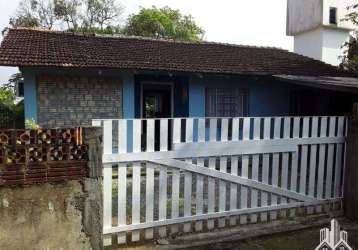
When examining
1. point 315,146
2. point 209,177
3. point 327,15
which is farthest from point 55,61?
point 327,15

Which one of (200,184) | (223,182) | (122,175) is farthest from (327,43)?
(122,175)

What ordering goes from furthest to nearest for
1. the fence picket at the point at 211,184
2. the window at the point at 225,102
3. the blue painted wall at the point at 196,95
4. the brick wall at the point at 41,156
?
the window at the point at 225,102 → the blue painted wall at the point at 196,95 → the fence picket at the point at 211,184 → the brick wall at the point at 41,156

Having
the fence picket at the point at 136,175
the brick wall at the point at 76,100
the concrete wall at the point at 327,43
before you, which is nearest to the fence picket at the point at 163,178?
the fence picket at the point at 136,175

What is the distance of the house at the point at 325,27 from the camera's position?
71.2 ft

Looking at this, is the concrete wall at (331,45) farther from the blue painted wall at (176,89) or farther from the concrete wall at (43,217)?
the concrete wall at (43,217)

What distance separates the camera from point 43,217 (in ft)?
10.1

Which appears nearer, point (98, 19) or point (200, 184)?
point (200, 184)

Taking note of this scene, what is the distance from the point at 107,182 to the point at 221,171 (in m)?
1.48

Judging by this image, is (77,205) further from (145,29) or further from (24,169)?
(145,29)

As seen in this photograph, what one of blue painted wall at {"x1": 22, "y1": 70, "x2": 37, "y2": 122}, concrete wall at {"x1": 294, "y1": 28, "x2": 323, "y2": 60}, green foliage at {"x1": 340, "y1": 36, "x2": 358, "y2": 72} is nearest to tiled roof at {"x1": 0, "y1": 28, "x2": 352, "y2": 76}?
blue painted wall at {"x1": 22, "y1": 70, "x2": 37, "y2": 122}

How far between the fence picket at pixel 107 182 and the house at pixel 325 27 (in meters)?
21.5

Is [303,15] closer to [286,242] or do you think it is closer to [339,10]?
[339,10]

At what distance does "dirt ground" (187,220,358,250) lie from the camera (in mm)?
3848

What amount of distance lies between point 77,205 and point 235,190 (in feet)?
6.84
